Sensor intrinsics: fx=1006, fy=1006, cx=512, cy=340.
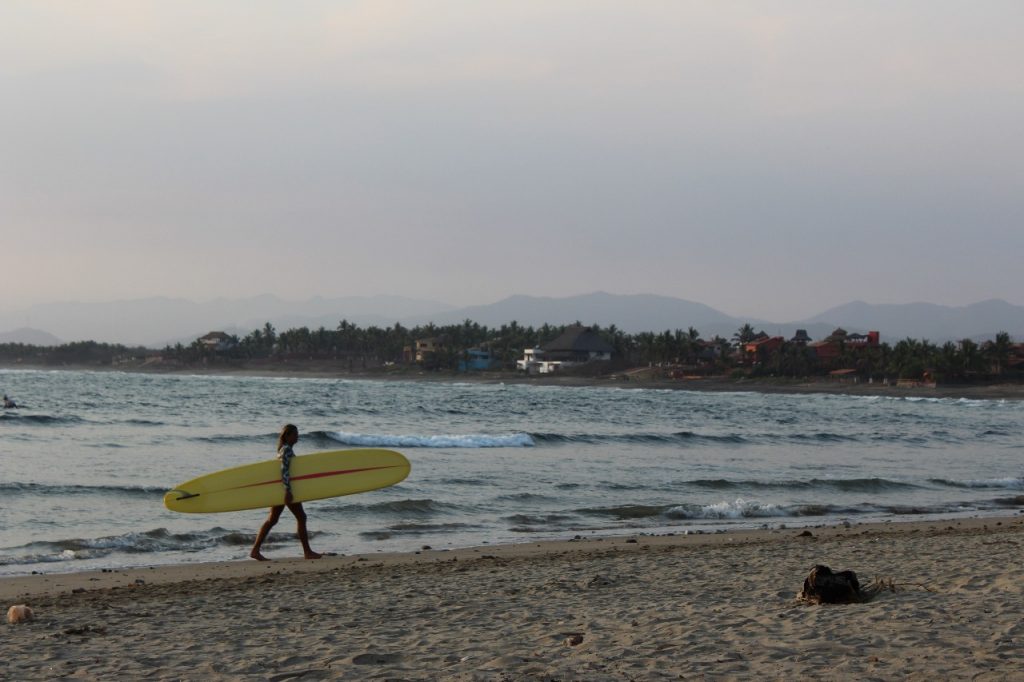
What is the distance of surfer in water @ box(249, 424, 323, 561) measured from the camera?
37.0 ft

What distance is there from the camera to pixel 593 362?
12794 centimetres

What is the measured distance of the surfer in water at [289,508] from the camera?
11.3m

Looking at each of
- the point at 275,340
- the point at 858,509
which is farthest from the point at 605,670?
the point at 275,340

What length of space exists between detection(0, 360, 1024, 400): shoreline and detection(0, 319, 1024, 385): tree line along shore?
160 centimetres

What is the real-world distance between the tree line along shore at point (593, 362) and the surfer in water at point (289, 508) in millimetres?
94770

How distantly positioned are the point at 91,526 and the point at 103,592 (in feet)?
17.1

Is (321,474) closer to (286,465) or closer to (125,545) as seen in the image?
(286,465)

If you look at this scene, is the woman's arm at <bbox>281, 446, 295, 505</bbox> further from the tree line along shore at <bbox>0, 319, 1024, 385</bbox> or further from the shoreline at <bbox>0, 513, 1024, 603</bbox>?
the tree line along shore at <bbox>0, 319, 1024, 385</bbox>

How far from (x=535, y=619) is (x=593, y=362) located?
12088 cm

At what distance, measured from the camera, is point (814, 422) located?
4506 centimetres

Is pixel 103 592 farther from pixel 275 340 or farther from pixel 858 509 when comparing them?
pixel 275 340

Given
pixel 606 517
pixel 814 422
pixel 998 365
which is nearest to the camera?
pixel 606 517

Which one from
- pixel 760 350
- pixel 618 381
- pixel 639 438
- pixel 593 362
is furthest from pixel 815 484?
pixel 593 362

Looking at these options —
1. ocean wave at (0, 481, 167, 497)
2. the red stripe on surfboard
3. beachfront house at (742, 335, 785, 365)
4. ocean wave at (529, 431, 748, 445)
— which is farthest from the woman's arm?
beachfront house at (742, 335, 785, 365)
